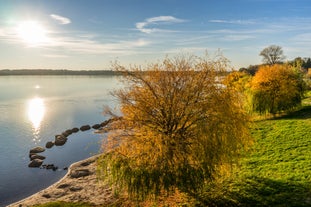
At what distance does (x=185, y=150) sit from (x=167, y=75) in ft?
18.4

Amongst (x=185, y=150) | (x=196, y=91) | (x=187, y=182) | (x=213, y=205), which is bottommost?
(x=213, y=205)

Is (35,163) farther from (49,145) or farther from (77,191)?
(77,191)

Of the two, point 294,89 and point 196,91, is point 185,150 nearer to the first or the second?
point 196,91

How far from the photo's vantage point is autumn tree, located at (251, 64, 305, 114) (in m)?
45.9

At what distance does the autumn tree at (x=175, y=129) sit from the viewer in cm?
2042

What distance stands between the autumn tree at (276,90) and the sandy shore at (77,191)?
94.2 feet

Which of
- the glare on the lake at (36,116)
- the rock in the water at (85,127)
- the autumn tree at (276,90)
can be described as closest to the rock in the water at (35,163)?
the glare on the lake at (36,116)

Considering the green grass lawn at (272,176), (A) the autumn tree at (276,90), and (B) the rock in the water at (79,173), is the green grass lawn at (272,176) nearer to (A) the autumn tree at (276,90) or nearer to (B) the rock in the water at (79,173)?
(A) the autumn tree at (276,90)

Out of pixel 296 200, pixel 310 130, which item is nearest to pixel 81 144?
pixel 310 130

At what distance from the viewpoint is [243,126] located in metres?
21.9

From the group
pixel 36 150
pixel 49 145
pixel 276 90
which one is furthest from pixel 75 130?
pixel 276 90

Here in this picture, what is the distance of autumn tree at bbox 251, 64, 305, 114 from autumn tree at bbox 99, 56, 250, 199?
27384 millimetres

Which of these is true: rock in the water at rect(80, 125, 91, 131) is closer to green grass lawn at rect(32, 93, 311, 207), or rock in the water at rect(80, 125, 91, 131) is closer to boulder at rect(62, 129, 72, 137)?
boulder at rect(62, 129, 72, 137)

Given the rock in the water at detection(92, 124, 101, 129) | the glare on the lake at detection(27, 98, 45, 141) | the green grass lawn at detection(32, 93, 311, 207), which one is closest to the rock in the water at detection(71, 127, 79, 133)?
the rock in the water at detection(92, 124, 101, 129)
